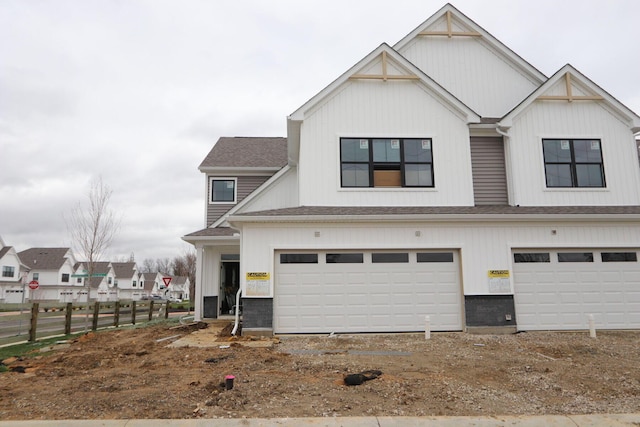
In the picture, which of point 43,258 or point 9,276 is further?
point 43,258

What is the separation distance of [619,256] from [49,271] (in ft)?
199

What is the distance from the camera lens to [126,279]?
7738cm

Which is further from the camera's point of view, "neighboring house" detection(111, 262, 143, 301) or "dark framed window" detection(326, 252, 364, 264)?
"neighboring house" detection(111, 262, 143, 301)

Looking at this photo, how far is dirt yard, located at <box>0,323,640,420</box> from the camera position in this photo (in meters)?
5.83

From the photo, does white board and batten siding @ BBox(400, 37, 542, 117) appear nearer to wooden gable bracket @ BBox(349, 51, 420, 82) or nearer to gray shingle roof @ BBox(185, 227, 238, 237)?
wooden gable bracket @ BBox(349, 51, 420, 82)

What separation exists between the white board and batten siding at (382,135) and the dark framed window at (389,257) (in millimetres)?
1744

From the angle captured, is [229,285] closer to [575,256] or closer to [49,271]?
[575,256]

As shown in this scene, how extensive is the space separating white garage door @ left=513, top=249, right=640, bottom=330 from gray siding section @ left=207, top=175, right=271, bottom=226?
1116 cm

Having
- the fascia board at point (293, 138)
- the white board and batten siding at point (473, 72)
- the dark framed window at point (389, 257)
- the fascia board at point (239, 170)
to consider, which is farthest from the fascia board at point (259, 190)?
the white board and batten siding at point (473, 72)

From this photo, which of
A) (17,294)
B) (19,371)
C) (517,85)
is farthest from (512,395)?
(17,294)

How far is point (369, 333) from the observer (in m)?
12.3

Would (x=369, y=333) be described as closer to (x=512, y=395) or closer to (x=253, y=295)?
(x=253, y=295)

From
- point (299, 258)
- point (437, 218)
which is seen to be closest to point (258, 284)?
point (299, 258)

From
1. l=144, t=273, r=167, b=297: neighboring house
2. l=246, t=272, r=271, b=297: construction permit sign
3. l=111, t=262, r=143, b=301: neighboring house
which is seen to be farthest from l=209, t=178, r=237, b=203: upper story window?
l=144, t=273, r=167, b=297: neighboring house
